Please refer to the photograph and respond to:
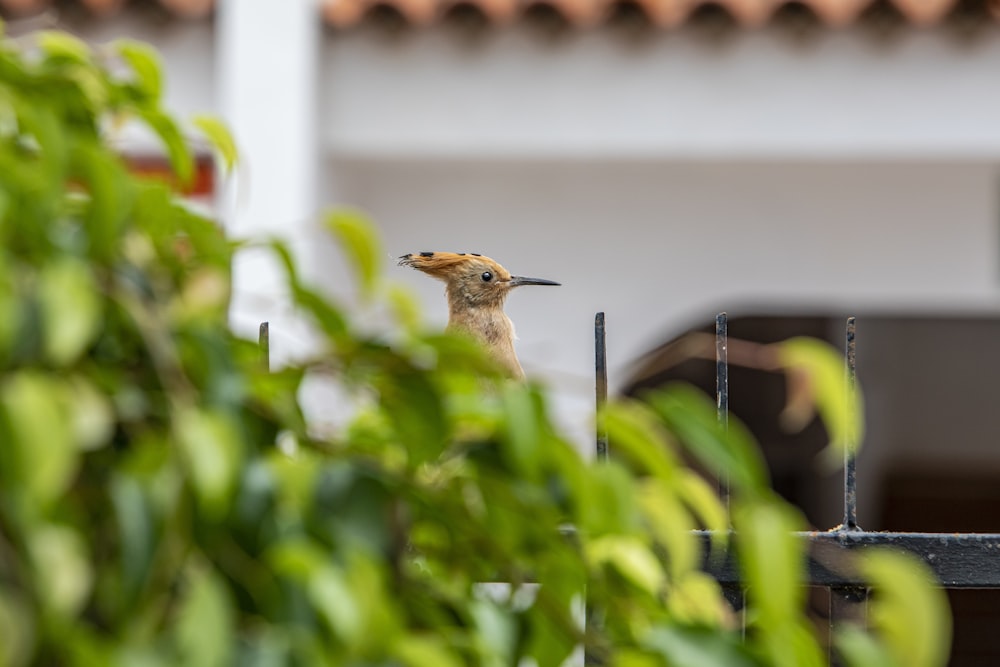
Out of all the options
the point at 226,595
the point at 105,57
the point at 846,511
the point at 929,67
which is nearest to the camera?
the point at 226,595

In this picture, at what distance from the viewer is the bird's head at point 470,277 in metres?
2.73

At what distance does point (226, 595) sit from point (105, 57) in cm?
43

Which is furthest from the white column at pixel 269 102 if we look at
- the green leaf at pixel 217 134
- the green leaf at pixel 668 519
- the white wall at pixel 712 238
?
the green leaf at pixel 668 519

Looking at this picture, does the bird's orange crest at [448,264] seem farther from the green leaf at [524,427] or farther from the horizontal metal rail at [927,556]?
the green leaf at [524,427]

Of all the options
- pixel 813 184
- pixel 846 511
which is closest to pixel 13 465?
pixel 846 511

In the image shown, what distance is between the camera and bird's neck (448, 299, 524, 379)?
8.57ft

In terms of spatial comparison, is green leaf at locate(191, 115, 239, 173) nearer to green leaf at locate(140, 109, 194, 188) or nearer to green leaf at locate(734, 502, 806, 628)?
green leaf at locate(140, 109, 194, 188)

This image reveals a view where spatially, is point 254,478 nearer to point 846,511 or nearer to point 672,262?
point 846,511

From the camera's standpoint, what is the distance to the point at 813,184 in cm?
588

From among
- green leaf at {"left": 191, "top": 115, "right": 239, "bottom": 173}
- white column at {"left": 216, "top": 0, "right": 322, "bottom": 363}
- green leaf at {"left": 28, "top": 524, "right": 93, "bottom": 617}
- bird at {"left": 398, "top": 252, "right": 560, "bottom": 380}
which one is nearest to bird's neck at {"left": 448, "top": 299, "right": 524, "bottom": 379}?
bird at {"left": 398, "top": 252, "right": 560, "bottom": 380}

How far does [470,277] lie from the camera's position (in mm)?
2785

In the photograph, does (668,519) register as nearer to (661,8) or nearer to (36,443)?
(36,443)

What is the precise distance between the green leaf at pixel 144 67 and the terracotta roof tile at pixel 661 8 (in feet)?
14.0

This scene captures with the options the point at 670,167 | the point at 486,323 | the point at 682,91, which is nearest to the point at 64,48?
the point at 486,323
